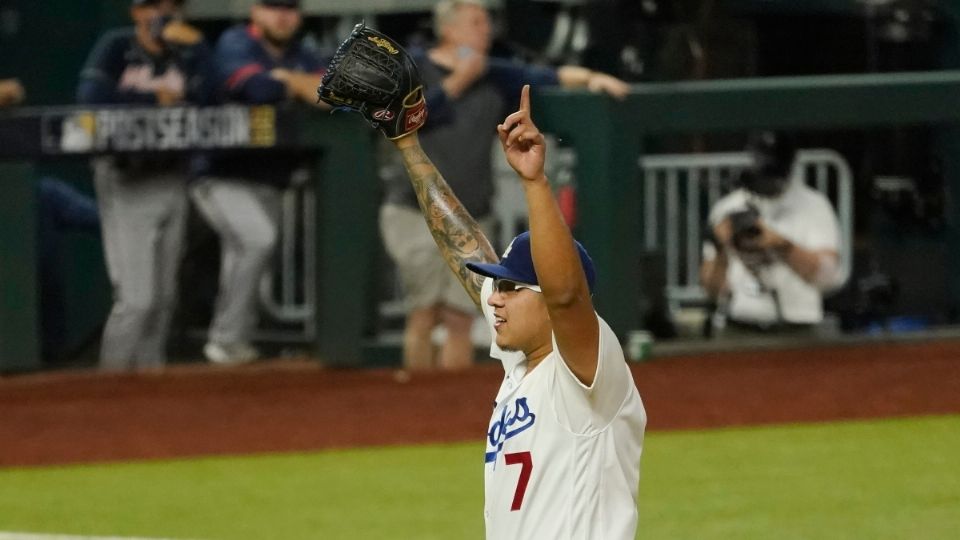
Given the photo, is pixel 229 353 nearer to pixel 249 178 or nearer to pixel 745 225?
pixel 249 178

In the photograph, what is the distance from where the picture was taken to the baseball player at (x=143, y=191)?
10352 millimetres

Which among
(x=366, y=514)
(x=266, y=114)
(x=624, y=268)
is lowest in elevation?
(x=366, y=514)

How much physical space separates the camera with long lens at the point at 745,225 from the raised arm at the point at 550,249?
6846 millimetres

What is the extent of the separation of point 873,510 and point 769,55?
5.52 metres

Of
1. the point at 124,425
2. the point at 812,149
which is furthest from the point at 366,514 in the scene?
the point at 812,149

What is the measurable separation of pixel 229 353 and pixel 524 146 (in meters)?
7.07

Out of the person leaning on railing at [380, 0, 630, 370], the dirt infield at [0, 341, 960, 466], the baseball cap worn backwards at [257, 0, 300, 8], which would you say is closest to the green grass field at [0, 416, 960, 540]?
the dirt infield at [0, 341, 960, 466]

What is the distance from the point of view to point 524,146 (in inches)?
146

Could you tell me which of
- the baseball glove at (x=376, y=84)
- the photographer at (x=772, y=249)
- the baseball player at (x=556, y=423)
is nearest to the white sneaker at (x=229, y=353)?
the photographer at (x=772, y=249)

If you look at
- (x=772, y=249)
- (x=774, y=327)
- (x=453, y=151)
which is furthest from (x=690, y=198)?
(x=453, y=151)

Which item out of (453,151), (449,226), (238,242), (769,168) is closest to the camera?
(449,226)

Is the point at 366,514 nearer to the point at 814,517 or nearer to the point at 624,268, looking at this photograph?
the point at 814,517

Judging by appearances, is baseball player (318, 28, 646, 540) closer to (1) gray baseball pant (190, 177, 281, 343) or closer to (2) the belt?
(1) gray baseball pant (190, 177, 281, 343)

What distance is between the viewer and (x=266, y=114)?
34.1 ft
